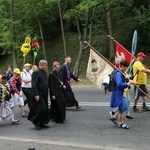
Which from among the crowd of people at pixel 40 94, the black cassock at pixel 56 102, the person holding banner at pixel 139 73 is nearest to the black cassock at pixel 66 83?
the crowd of people at pixel 40 94

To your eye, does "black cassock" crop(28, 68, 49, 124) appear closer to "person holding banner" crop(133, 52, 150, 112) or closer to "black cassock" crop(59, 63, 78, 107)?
"black cassock" crop(59, 63, 78, 107)

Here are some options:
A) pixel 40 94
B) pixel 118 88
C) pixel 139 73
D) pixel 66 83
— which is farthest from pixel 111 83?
pixel 66 83

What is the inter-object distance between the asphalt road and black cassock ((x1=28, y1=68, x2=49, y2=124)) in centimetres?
32

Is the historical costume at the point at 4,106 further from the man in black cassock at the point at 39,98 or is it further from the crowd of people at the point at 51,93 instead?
the man in black cassock at the point at 39,98

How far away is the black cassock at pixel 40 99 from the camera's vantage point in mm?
9383

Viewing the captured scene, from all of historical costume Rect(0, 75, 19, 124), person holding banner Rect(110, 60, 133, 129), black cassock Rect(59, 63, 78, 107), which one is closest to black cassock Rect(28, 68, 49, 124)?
historical costume Rect(0, 75, 19, 124)

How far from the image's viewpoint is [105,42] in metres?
33.9

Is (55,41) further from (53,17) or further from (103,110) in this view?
(103,110)

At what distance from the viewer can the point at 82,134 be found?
8.68 meters

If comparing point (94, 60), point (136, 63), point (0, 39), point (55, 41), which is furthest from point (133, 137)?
point (55, 41)

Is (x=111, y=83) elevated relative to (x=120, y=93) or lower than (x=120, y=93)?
elevated

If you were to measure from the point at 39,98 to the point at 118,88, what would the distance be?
201cm

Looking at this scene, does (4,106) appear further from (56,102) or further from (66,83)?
(66,83)

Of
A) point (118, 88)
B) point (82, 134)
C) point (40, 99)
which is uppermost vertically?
point (118, 88)
